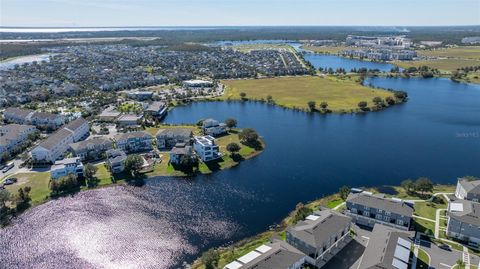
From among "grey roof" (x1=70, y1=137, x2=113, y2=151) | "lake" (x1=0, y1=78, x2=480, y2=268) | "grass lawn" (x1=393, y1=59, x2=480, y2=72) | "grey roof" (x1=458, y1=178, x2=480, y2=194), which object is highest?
"grass lawn" (x1=393, y1=59, x2=480, y2=72)

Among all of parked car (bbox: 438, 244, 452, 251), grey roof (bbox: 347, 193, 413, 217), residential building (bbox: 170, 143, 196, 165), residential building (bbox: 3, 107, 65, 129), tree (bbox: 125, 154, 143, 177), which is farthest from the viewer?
residential building (bbox: 3, 107, 65, 129)

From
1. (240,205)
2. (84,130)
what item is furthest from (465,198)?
(84,130)

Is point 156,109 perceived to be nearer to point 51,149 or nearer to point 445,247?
point 51,149

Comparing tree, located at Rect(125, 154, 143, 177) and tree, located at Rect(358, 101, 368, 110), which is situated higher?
tree, located at Rect(358, 101, 368, 110)

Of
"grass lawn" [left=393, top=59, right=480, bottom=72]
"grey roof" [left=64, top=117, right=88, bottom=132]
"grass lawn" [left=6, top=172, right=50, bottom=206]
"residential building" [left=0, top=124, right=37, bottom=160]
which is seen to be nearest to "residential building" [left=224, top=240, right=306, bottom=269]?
"grass lawn" [left=6, top=172, right=50, bottom=206]

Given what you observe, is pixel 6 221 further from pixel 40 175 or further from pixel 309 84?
pixel 309 84

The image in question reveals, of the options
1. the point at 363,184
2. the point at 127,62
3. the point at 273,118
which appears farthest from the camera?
the point at 127,62

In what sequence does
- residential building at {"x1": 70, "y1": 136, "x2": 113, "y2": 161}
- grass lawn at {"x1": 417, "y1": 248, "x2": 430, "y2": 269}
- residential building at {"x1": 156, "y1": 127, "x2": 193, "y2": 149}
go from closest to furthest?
grass lawn at {"x1": 417, "y1": 248, "x2": 430, "y2": 269}, residential building at {"x1": 70, "y1": 136, "x2": 113, "y2": 161}, residential building at {"x1": 156, "y1": 127, "x2": 193, "y2": 149}

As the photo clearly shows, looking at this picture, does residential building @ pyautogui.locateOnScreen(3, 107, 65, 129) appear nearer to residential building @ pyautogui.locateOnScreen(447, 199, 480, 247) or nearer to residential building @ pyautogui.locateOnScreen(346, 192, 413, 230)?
residential building @ pyautogui.locateOnScreen(346, 192, 413, 230)
